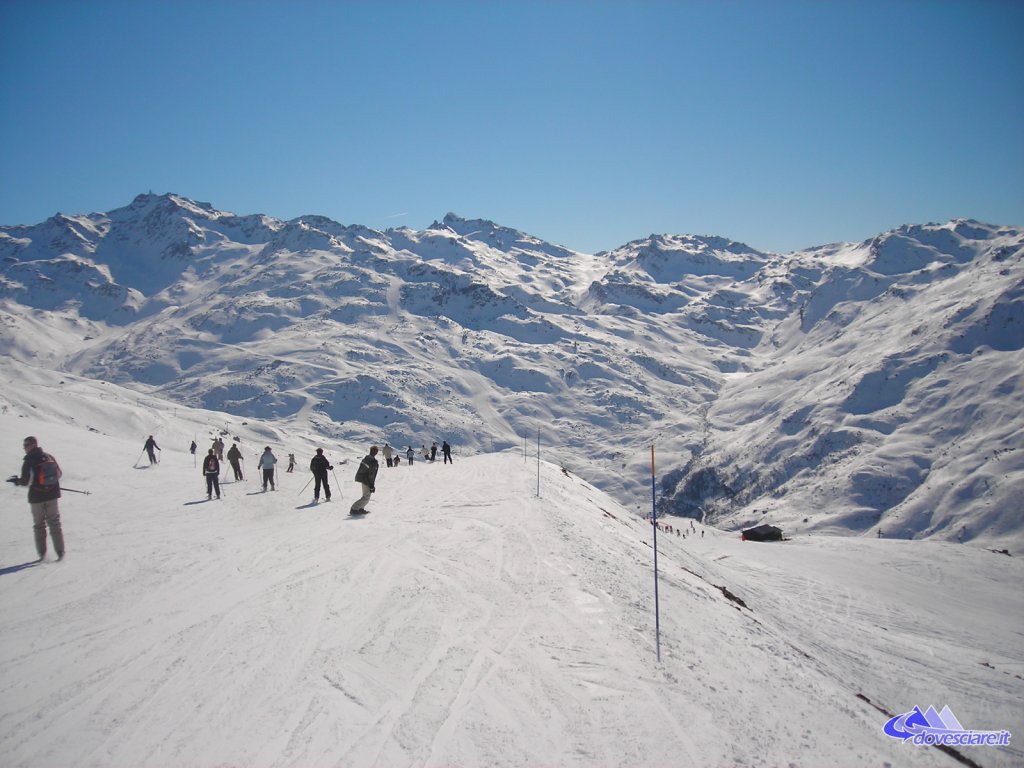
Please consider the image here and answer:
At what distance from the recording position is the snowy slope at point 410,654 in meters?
7.63

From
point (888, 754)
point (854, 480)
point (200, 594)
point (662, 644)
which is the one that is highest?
point (200, 594)

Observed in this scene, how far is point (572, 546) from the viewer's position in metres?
16.2

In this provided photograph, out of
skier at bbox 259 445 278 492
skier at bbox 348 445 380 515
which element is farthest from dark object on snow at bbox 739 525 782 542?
skier at bbox 259 445 278 492

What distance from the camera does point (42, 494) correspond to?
12.7m

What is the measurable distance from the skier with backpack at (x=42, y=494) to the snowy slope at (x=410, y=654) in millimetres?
540

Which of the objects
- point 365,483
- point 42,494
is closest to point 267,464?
point 365,483

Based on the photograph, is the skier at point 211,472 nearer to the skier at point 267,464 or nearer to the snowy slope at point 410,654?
the snowy slope at point 410,654

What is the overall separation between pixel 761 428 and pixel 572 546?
20162 centimetres

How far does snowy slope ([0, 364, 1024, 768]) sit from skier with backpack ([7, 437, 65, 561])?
0.54 meters

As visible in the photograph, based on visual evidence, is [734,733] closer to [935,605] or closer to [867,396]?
[935,605]

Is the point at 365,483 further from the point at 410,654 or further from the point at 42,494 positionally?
the point at 410,654

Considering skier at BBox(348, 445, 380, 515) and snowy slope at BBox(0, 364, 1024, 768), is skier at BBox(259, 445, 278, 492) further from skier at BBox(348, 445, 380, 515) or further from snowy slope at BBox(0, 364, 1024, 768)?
skier at BBox(348, 445, 380, 515)

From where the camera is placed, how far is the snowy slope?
25.0 feet

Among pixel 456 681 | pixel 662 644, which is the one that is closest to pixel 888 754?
pixel 662 644
